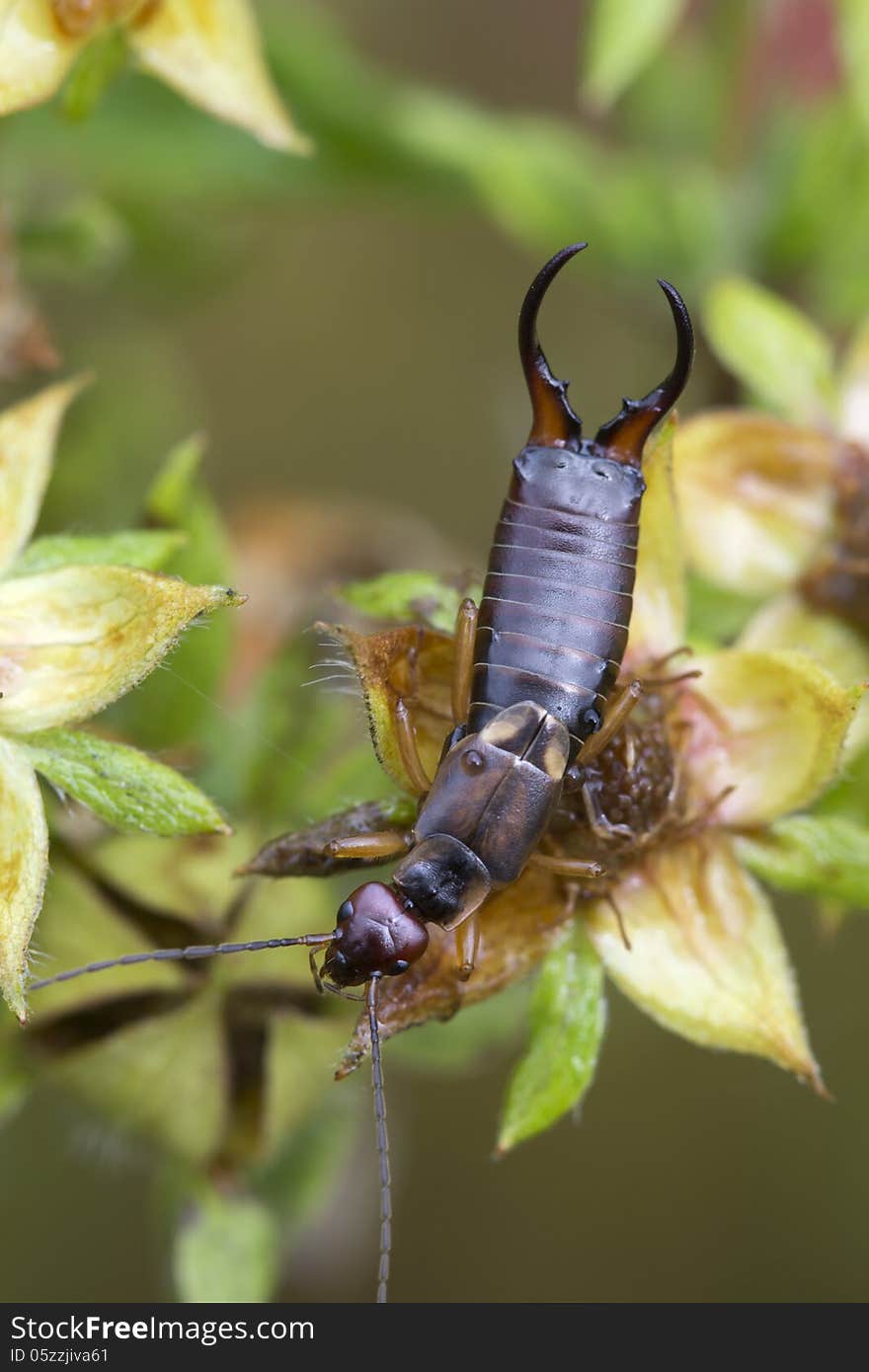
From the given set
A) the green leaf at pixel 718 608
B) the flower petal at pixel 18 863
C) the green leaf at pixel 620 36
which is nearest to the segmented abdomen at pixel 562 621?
the green leaf at pixel 718 608

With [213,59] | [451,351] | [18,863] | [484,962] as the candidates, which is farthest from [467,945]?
[451,351]

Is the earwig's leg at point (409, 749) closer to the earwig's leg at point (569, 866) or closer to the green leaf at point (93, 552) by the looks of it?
the earwig's leg at point (569, 866)

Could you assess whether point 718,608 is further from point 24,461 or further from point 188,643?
point 24,461

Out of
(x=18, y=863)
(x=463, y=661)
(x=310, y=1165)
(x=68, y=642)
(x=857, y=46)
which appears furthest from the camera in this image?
(x=310, y=1165)

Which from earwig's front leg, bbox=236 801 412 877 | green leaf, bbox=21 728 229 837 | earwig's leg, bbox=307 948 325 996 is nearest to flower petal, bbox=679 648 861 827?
earwig's front leg, bbox=236 801 412 877
